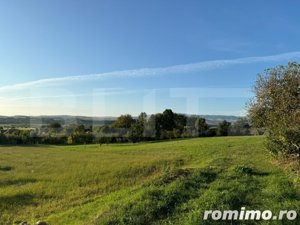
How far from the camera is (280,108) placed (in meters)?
11.8

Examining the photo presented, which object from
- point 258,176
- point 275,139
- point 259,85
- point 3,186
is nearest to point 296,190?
point 258,176

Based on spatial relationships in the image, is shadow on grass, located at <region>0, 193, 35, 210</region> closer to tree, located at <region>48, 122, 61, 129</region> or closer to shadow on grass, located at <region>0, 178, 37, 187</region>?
shadow on grass, located at <region>0, 178, 37, 187</region>

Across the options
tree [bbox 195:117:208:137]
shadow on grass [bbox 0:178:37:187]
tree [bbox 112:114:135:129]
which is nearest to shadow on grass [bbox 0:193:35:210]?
shadow on grass [bbox 0:178:37:187]

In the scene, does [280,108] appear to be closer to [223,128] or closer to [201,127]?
[223,128]

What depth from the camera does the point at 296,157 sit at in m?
11.6

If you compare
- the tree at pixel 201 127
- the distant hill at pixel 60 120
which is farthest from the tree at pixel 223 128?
the distant hill at pixel 60 120

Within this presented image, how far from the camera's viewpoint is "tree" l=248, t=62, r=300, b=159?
11.3 meters

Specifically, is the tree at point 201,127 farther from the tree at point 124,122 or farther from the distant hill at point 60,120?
the distant hill at point 60,120

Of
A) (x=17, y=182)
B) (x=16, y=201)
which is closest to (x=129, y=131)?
(x=17, y=182)

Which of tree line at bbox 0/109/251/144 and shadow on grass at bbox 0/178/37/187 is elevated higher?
tree line at bbox 0/109/251/144

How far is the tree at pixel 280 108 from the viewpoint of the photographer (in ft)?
37.0

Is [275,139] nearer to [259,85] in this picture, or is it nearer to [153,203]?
[259,85]

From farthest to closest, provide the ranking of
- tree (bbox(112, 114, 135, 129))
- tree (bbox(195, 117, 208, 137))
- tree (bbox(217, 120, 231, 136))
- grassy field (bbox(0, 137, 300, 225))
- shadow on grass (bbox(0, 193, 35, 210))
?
tree (bbox(112, 114, 135, 129))
tree (bbox(195, 117, 208, 137))
tree (bbox(217, 120, 231, 136))
shadow on grass (bbox(0, 193, 35, 210))
grassy field (bbox(0, 137, 300, 225))

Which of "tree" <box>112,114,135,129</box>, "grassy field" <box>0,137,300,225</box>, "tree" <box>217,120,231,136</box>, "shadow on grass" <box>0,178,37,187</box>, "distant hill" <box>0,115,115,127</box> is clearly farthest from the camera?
"tree" <box>112,114,135,129</box>
